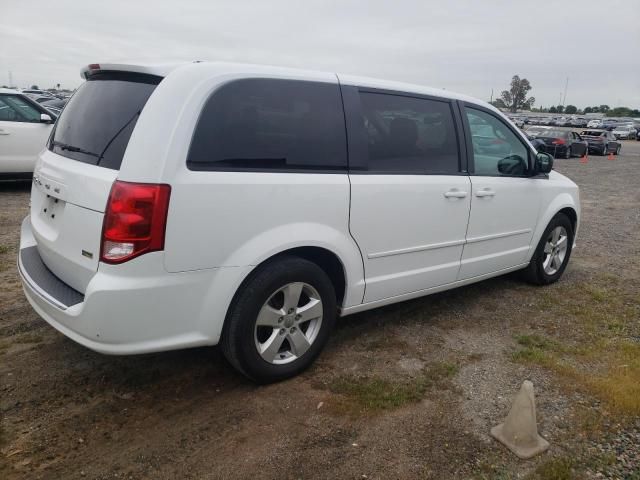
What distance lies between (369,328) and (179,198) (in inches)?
83.0

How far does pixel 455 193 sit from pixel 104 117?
2.45 meters

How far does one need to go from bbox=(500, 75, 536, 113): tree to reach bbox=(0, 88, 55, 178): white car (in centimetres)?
11126

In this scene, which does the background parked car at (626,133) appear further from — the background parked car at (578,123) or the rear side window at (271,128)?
the rear side window at (271,128)

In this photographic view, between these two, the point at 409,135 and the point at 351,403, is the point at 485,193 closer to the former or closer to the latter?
the point at 409,135

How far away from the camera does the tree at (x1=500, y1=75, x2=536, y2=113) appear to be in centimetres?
10925

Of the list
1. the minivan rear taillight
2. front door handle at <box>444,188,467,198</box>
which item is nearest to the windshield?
front door handle at <box>444,188,467,198</box>

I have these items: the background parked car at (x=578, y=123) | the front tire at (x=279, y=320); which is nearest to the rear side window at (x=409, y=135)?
the front tire at (x=279, y=320)

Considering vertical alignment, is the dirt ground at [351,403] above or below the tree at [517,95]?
below

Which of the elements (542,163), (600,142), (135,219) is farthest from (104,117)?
(600,142)

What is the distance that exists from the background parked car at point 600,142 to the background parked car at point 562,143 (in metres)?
2.75

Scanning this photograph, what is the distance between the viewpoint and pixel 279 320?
3.19 meters

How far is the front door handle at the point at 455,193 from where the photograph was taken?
3956 mm

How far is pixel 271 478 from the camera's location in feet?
8.20

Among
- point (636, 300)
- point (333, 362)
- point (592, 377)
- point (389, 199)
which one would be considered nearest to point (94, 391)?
point (333, 362)
